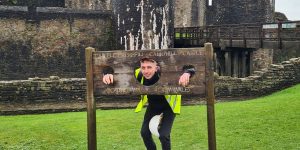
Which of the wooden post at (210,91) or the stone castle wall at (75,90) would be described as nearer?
the wooden post at (210,91)

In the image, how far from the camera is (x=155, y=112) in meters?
6.52

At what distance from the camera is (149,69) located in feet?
20.6

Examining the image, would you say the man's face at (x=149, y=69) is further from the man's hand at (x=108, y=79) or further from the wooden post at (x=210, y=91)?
the wooden post at (x=210, y=91)

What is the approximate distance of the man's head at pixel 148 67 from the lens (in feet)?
20.7

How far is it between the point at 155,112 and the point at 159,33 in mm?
14523

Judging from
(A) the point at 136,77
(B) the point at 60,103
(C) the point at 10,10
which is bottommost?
(B) the point at 60,103

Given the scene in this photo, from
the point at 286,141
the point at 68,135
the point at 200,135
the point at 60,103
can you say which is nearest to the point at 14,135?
the point at 68,135

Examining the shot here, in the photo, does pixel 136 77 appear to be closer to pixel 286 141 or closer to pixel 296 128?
pixel 286 141

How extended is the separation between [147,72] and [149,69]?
0.14ft

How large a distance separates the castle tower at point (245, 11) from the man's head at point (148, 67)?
21.9 m

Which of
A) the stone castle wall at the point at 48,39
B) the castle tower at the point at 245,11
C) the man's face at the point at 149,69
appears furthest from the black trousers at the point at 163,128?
the castle tower at the point at 245,11

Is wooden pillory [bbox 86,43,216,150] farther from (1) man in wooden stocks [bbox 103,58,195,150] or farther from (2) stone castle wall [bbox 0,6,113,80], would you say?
(2) stone castle wall [bbox 0,6,113,80]

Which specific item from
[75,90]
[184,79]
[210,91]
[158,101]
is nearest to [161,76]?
[184,79]

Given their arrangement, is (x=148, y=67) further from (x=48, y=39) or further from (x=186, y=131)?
(x=48, y=39)
